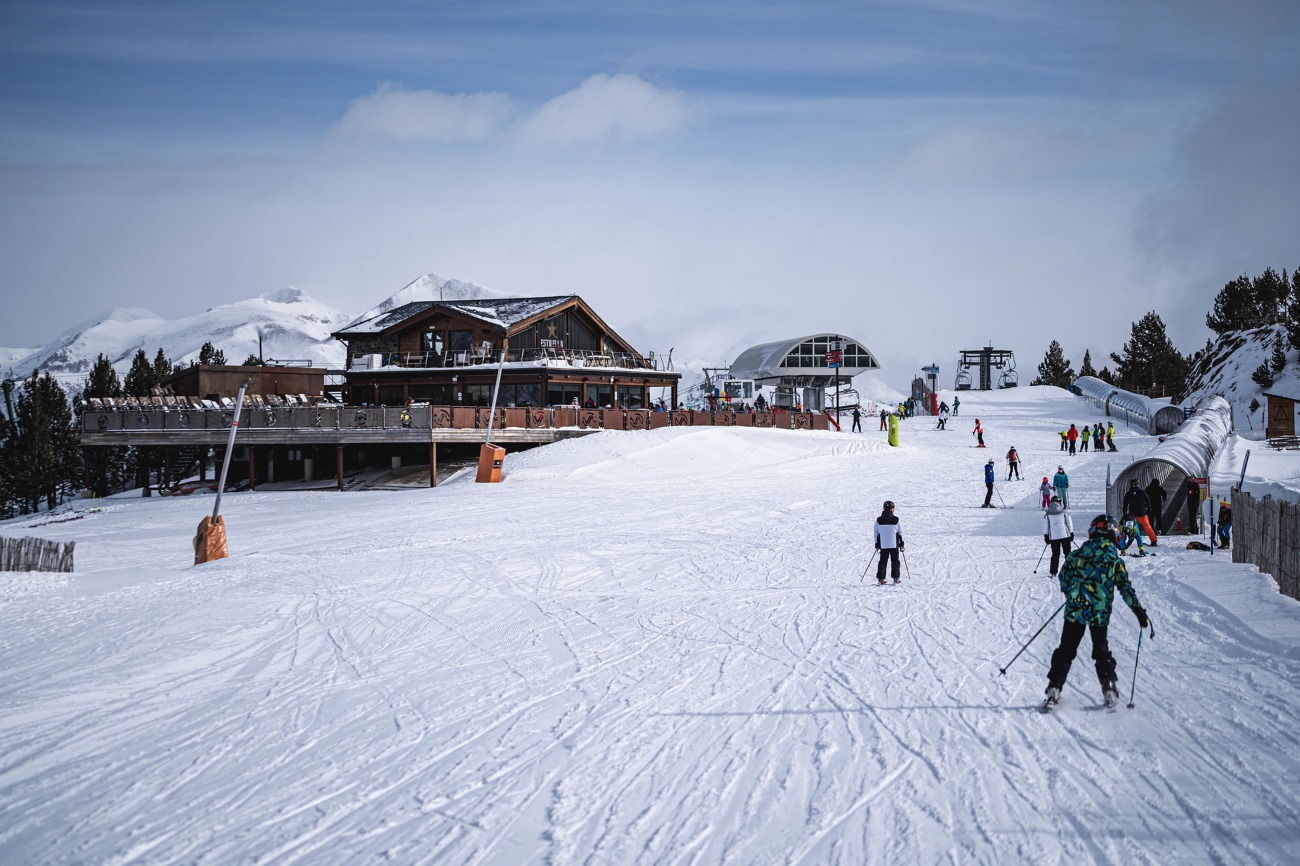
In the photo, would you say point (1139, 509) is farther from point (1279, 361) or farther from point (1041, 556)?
point (1279, 361)

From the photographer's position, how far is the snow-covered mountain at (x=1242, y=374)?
173 feet

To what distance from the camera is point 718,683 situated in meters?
10.2

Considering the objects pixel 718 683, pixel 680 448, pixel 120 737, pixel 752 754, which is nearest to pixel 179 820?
pixel 120 737

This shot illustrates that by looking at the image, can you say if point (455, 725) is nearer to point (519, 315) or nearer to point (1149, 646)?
point (1149, 646)

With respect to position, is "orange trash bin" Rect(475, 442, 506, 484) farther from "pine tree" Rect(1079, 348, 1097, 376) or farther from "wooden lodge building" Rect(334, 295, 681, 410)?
"pine tree" Rect(1079, 348, 1097, 376)

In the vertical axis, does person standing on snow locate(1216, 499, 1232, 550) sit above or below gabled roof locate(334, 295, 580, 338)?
below

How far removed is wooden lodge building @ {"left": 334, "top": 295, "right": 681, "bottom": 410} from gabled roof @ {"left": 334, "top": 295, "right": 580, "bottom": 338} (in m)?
0.06

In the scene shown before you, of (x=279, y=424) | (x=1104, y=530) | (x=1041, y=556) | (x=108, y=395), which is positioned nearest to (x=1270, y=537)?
(x=1041, y=556)

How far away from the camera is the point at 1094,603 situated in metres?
8.69

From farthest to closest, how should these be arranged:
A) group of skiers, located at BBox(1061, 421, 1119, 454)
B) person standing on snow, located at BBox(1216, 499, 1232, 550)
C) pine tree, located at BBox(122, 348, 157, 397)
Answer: pine tree, located at BBox(122, 348, 157, 397) < group of skiers, located at BBox(1061, 421, 1119, 454) < person standing on snow, located at BBox(1216, 499, 1232, 550)

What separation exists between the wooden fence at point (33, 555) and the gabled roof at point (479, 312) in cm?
2689

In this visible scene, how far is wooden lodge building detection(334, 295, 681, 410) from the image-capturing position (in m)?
45.0

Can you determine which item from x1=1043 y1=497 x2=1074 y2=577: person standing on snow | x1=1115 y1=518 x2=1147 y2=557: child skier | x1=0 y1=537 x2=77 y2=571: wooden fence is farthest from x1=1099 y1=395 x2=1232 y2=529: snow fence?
x1=0 y1=537 x2=77 y2=571: wooden fence

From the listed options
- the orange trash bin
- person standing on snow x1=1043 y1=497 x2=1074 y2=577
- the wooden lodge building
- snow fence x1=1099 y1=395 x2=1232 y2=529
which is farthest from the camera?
the wooden lodge building
